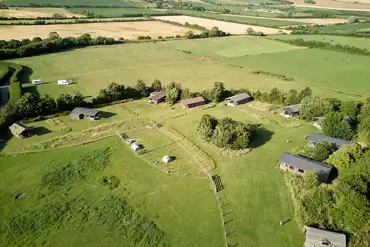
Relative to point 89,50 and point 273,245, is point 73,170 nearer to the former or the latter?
point 273,245

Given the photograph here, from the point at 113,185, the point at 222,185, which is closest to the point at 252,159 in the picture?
the point at 222,185

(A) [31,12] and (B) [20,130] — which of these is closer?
(B) [20,130]

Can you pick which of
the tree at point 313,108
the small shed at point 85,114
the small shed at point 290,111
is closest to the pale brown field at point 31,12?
the small shed at point 85,114

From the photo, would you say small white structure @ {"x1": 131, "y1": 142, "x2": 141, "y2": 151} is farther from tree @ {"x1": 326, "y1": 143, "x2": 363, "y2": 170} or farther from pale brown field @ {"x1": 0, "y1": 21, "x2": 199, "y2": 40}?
pale brown field @ {"x1": 0, "y1": 21, "x2": 199, "y2": 40}

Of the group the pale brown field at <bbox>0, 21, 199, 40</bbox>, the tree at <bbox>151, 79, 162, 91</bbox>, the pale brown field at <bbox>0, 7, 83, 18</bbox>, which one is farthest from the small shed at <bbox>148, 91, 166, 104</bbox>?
the pale brown field at <bbox>0, 7, 83, 18</bbox>

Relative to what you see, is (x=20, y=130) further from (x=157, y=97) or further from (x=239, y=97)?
(x=239, y=97)

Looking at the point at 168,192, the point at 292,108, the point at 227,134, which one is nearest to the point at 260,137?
the point at 227,134
